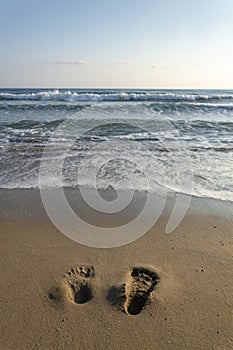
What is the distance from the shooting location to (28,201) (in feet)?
12.3

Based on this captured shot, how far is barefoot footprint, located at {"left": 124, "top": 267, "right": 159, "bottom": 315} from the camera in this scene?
2075 mm

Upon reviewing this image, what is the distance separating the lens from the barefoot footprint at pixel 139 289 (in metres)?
2.08

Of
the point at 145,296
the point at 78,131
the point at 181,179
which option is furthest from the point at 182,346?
the point at 78,131

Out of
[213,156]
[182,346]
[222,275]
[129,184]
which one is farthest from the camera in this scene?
[213,156]

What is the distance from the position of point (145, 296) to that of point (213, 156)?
14.1 feet

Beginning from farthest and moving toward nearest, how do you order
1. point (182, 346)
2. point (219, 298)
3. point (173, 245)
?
point (173, 245)
point (219, 298)
point (182, 346)

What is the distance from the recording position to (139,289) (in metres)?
2.24

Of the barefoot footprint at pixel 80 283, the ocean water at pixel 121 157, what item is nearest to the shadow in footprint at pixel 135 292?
the barefoot footprint at pixel 80 283

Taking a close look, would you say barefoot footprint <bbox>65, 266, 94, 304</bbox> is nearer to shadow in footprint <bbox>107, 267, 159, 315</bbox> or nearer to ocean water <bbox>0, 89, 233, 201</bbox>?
shadow in footprint <bbox>107, 267, 159, 315</bbox>

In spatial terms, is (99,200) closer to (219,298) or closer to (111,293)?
(111,293)

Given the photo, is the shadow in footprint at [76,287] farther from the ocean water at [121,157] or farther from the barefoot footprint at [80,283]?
the ocean water at [121,157]

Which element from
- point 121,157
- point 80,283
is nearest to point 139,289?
point 80,283

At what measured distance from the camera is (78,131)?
8.77 m

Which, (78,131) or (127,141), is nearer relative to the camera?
(127,141)
